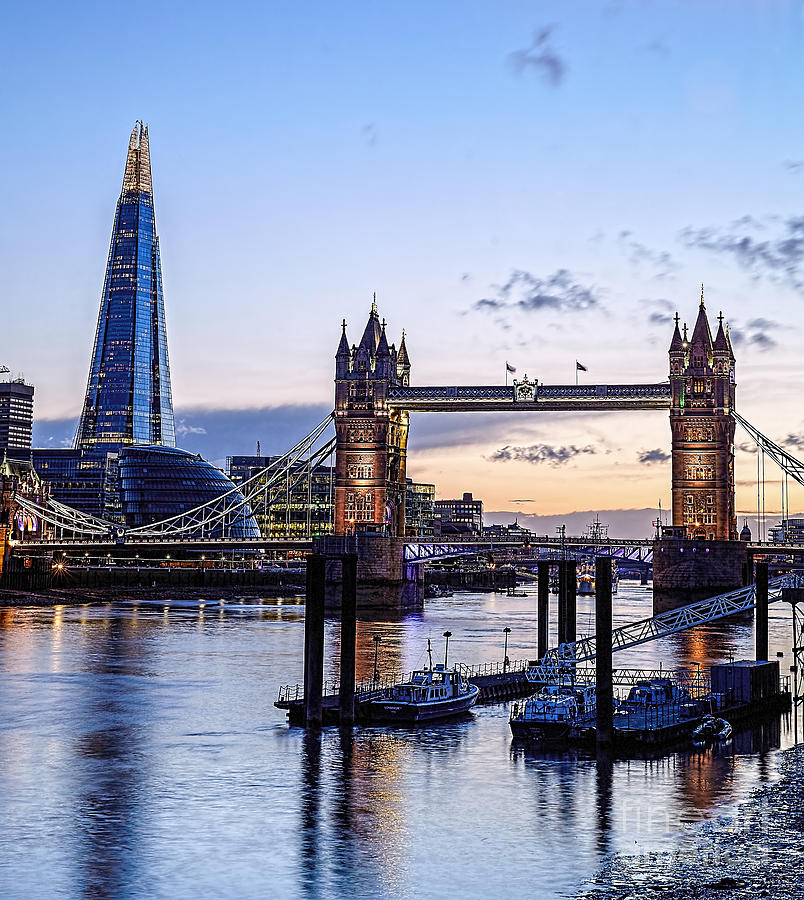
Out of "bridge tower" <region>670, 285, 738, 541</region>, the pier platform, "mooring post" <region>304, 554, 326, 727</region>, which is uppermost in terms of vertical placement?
"bridge tower" <region>670, 285, 738, 541</region>

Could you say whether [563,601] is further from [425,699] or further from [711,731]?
[711,731]

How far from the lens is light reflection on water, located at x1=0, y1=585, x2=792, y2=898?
4262cm

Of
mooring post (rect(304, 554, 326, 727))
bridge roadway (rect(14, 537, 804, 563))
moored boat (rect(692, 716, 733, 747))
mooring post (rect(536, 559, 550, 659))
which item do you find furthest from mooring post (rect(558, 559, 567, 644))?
bridge roadway (rect(14, 537, 804, 563))

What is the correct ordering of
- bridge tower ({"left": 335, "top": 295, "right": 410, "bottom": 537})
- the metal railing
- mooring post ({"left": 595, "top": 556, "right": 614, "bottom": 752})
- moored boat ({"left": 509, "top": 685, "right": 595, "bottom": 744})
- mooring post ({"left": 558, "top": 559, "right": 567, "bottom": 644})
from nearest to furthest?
1. mooring post ({"left": 595, "top": 556, "right": 614, "bottom": 752})
2. moored boat ({"left": 509, "top": 685, "right": 595, "bottom": 744})
3. the metal railing
4. mooring post ({"left": 558, "top": 559, "right": 567, "bottom": 644})
5. bridge tower ({"left": 335, "top": 295, "right": 410, "bottom": 537})

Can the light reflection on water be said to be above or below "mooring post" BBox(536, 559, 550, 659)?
below

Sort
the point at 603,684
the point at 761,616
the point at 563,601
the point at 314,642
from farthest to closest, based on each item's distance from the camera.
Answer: the point at 563,601
the point at 761,616
the point at 314,642
the point at 603,684

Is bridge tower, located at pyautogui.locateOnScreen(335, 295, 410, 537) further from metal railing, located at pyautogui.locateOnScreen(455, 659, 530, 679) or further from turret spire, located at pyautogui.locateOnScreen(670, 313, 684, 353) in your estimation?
metal railing, located at pyautogui.locateOnScreen(455, 659, 530, 679)

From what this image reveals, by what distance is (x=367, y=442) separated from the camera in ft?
546

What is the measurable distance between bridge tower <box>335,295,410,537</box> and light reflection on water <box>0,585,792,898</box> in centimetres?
7765

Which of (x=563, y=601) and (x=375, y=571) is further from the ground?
(x=375, y=571)

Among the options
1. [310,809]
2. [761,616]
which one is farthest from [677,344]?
[310,809]

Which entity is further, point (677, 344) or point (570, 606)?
point (677, 344)

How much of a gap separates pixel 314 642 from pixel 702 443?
10239 cm

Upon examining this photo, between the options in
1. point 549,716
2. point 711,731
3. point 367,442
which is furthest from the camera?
point 367,442
